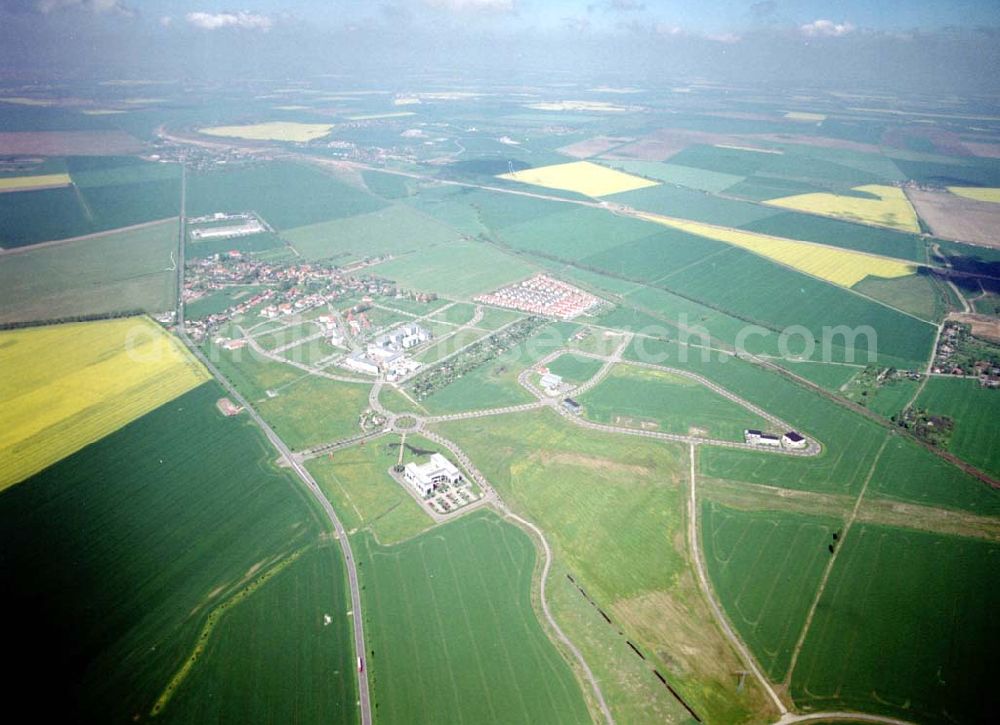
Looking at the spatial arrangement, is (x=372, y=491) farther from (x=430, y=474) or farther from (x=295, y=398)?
(x=295, y=398)

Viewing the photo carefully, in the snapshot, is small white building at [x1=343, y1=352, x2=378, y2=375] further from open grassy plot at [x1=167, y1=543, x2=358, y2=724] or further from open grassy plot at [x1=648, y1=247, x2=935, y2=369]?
open grassy plot at [x1=648, y1=247, x2=935, y2=369]

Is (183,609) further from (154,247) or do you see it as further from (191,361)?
(154,247)

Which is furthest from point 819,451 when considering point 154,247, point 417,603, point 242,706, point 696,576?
point 154,247

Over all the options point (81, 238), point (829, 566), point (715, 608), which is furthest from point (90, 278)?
point (829, 566)

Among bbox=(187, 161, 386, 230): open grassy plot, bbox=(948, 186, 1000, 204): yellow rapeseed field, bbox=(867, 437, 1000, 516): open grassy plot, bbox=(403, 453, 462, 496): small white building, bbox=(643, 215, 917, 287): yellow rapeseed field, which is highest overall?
bbox=(948, 186, 1000, 204): yellow rapeseed field

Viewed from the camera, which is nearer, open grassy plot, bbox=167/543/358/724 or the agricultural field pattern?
open grassy plot, bbox=167/543/358/724

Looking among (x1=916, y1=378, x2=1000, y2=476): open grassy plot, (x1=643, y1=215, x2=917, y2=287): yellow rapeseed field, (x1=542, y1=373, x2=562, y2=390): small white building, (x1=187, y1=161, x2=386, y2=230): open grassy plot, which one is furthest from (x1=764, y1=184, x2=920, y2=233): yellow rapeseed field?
(x1=187, y1=161, x2=386, y2=230): open grassy plot

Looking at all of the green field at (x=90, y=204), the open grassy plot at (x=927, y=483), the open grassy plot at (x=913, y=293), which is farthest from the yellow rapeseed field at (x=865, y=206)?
the green field at (x=90, y=204)
